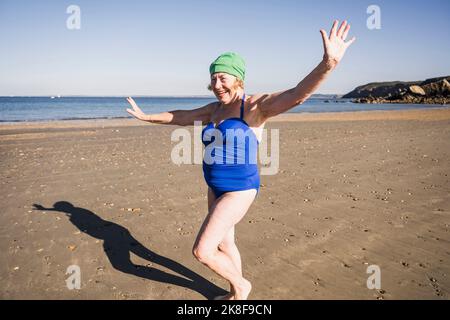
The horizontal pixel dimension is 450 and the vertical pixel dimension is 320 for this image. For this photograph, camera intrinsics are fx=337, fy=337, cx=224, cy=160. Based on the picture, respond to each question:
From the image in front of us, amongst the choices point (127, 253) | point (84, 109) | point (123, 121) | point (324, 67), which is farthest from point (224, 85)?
point (84, 109)

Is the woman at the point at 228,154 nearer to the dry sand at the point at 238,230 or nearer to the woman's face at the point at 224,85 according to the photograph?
the woman's face at the point at 224,85

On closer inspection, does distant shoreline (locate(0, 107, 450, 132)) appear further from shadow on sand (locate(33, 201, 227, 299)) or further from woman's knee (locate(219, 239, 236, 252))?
woman's knee (locate(219, 239, 236, 252))

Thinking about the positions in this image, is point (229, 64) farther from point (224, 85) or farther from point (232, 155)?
point (232, 155)

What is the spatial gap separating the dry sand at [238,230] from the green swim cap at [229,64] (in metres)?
2.47

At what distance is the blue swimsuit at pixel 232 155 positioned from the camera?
307cm

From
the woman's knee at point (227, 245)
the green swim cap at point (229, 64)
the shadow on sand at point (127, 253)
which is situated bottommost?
the shadow on sand at point (127, 253)

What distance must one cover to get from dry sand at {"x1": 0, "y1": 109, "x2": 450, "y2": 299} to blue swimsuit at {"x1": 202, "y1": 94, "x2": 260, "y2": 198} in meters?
1.50

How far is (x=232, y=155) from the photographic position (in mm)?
3096

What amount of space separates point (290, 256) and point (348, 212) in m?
2.09

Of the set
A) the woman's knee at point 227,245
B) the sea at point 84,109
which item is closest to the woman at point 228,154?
the woman's knee at point 227,245

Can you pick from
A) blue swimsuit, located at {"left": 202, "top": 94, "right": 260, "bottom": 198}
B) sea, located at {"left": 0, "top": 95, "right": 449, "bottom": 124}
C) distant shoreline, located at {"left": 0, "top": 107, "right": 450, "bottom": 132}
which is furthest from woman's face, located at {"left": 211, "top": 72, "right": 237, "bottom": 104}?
sea, located at {"left": 0, "top": 95, "right": 449, "bottom": 124}

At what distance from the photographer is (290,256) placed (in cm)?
469
